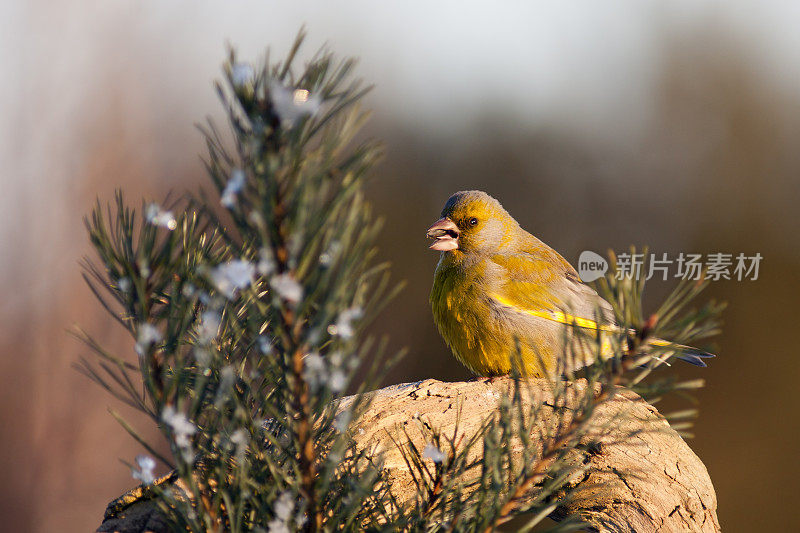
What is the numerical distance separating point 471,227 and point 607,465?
52.6 inches

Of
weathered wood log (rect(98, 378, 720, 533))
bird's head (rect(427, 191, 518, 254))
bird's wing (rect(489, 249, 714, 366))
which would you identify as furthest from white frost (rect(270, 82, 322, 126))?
bird's head (rect(427, 191, 518, 254))

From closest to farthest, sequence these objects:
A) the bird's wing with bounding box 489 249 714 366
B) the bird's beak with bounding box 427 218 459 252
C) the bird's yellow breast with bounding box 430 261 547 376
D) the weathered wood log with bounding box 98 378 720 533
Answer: the weathered wood log with bounding box 98 378 720 533
the bird's yellow breast with bounding box 430 261 547 376
the bird's wing with bounding box 489 249 714 366
the bird's beak with bounding box 427 218 459 252

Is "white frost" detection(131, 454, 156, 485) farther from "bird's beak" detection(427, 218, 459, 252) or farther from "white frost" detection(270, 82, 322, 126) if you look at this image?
"bird's beak" detection(427, 218, 459, 252)

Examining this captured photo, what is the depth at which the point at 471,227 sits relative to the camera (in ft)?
10.4

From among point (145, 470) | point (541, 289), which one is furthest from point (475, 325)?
point (145, 470)

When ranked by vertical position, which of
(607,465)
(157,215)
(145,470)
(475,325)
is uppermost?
(157,215)

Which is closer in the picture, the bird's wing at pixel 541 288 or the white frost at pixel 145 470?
the white frost at pixel 145 470

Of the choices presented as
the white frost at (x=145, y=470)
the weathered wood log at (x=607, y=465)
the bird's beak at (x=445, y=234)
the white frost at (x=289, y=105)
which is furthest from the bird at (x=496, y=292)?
the white frost at (x=289, y=105)

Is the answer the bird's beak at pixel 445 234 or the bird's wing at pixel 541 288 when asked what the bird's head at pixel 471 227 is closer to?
the bird's beak at pixel 445 234

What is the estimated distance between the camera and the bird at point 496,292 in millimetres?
2803

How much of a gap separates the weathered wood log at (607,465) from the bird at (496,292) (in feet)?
1.07

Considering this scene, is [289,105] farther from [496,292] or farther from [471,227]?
[471,227]

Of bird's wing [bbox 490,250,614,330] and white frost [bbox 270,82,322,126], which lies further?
bird's wing [bbox 490,250,614,330]

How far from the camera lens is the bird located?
2.80 m
